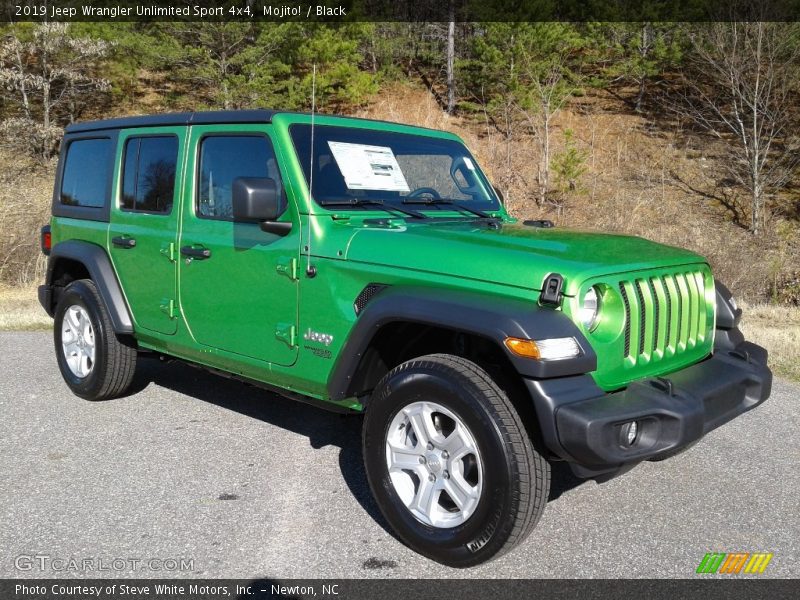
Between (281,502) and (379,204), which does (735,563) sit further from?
(379,204)

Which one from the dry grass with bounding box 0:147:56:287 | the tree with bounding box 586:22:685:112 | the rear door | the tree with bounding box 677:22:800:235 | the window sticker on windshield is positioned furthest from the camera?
the tree with bounding box 586:22:685:112

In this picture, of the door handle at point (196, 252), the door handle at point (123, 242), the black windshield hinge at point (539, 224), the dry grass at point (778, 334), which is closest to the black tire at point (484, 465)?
the black windshield hinge at point (539, 224)

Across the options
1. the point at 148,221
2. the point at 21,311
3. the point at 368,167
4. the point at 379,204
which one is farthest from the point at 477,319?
the point at 21,311

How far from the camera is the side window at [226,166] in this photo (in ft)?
12.9

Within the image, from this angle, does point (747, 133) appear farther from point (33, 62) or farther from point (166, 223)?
point (33, 62)

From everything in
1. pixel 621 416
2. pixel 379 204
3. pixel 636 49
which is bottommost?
pixel 621 416

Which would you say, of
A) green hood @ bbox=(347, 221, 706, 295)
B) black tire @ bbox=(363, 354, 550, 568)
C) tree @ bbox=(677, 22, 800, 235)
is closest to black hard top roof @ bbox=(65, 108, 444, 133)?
green hood @ bbox=(347, 221, 706, 295)

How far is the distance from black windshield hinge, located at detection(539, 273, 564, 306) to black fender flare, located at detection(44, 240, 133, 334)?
312 cm

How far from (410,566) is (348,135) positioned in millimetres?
2328

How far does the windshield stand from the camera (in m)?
3.83

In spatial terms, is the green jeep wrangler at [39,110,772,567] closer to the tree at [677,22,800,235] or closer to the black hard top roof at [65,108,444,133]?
the black hard top roof at [65,108,444,133]

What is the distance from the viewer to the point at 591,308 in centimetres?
301

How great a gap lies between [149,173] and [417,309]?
2.53 meters

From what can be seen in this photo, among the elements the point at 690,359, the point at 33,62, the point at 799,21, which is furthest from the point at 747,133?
the point at 33,62
